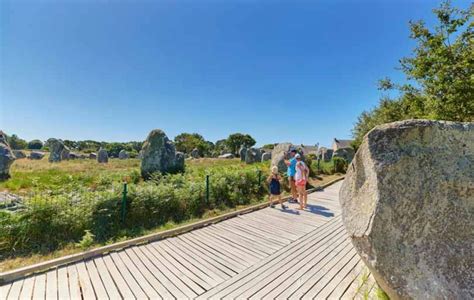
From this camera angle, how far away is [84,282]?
11.2ft

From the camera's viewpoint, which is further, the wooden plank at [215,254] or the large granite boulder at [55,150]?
the large granite boulder at [55,150]

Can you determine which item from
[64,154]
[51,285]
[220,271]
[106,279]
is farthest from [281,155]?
[64,154]

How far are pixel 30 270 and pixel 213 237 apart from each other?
3.38 m

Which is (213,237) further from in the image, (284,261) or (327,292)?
(327,292)

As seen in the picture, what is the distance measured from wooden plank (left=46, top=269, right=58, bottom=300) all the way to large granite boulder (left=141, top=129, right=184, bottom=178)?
25.0 feet

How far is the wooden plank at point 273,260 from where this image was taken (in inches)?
127

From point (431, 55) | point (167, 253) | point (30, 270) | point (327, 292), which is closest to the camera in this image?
point (327, 292)

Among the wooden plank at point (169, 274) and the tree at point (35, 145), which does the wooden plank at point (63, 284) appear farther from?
the tree at point (35, 145)

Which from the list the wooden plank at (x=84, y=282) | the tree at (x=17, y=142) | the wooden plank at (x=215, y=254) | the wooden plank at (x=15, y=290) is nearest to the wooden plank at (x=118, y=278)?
the wooden plank at (x=84, y=282)

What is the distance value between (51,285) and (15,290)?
47cm

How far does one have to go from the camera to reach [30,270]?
3.65 meters

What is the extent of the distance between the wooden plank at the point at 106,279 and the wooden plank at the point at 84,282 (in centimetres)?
18

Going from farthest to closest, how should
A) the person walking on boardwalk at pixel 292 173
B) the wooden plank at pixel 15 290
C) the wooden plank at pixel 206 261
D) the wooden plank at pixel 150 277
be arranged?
the person walking on boardwalk at pixel 292 173, the wooden plank at pixel 206 261, the wooden plank at pixel 150 277, the wooden plank at pixel 15 290

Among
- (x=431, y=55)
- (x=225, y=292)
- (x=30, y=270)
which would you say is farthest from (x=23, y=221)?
(x=431, y=55)
